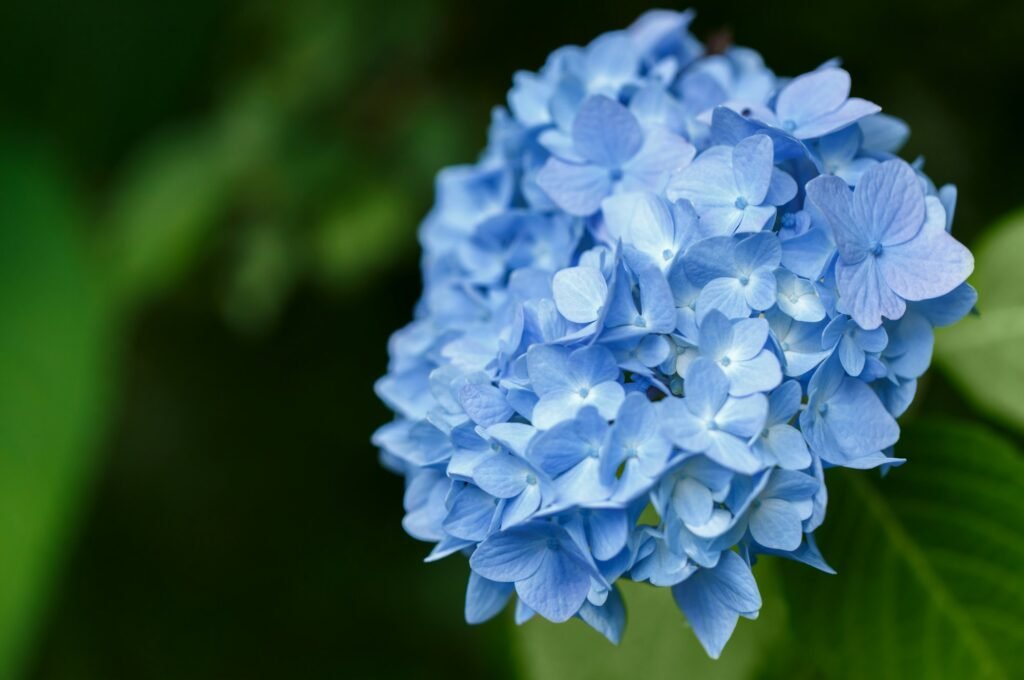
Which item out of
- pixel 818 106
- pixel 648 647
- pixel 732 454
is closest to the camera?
pixel 732 454

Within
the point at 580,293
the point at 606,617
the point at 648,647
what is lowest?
the point at 648,647

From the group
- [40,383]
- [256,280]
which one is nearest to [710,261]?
[256,280]

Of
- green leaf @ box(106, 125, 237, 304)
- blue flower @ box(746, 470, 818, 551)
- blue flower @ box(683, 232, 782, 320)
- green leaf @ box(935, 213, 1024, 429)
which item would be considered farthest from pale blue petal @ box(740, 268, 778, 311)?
green leaf @ box(106, 125, 237, 304)

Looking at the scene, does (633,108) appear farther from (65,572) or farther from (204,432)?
(65,572)

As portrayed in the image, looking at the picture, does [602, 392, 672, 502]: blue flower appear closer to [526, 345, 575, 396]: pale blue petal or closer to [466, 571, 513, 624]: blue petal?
[526, 345, 575, 396]: pale blue petal

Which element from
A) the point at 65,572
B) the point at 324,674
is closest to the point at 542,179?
the point at 324,674

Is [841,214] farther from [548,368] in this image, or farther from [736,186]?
[548,368]

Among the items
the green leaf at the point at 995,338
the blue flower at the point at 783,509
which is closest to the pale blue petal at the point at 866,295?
the blue flower at the point at 783,509

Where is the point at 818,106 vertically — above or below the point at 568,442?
above

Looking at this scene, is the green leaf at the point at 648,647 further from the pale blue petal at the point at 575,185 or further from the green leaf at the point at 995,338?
the pale blue petal at the point at 575,185
